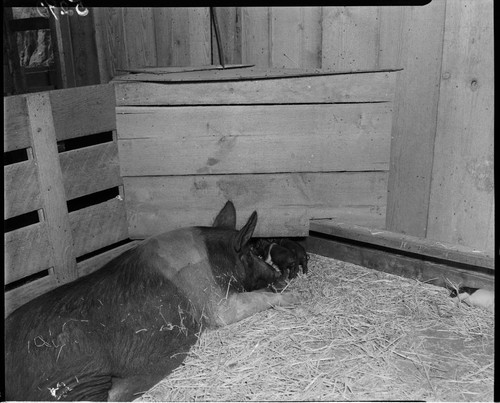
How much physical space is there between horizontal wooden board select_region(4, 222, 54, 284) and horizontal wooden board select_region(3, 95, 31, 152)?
1.90ft

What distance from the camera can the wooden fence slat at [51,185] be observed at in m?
3.76

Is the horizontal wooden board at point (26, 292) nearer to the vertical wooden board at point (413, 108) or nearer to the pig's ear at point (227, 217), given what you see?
the pig's ear at point (227, 217)

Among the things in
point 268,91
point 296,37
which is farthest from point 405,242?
point 296,37

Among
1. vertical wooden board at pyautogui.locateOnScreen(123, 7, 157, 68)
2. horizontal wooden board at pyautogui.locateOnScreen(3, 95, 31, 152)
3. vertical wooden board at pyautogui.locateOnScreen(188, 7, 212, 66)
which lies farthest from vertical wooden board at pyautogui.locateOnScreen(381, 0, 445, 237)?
horizontal wooden board at pyautogui.locateOnScreen(3, 95, 31, 152)

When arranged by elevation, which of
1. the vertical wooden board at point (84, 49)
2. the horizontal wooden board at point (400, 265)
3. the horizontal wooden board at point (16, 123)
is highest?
the vertical wooden board at point (84, 49)

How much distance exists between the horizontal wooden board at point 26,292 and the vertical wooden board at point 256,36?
2.37m

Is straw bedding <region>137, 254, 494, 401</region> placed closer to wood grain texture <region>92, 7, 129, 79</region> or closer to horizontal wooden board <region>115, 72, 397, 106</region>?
horizontal wooden board <region>115, 72, 397, 106</region>

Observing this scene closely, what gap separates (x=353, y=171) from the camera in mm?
4449

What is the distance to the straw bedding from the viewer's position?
3.07 m

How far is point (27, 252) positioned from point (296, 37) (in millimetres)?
2612

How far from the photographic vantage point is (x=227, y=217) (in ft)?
14.4

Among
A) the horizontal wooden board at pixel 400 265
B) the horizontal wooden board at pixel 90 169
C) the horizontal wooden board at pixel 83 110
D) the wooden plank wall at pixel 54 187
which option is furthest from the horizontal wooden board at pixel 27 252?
the horizontal wooden board at pixel 400 265

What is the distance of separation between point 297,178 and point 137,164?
50.6 inches

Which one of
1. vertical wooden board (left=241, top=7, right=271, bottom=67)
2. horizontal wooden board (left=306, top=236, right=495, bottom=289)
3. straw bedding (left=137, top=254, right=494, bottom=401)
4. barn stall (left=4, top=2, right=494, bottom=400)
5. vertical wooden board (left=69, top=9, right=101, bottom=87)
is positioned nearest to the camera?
straw bedding (left=137, top=254, right=494, bottom=401)
